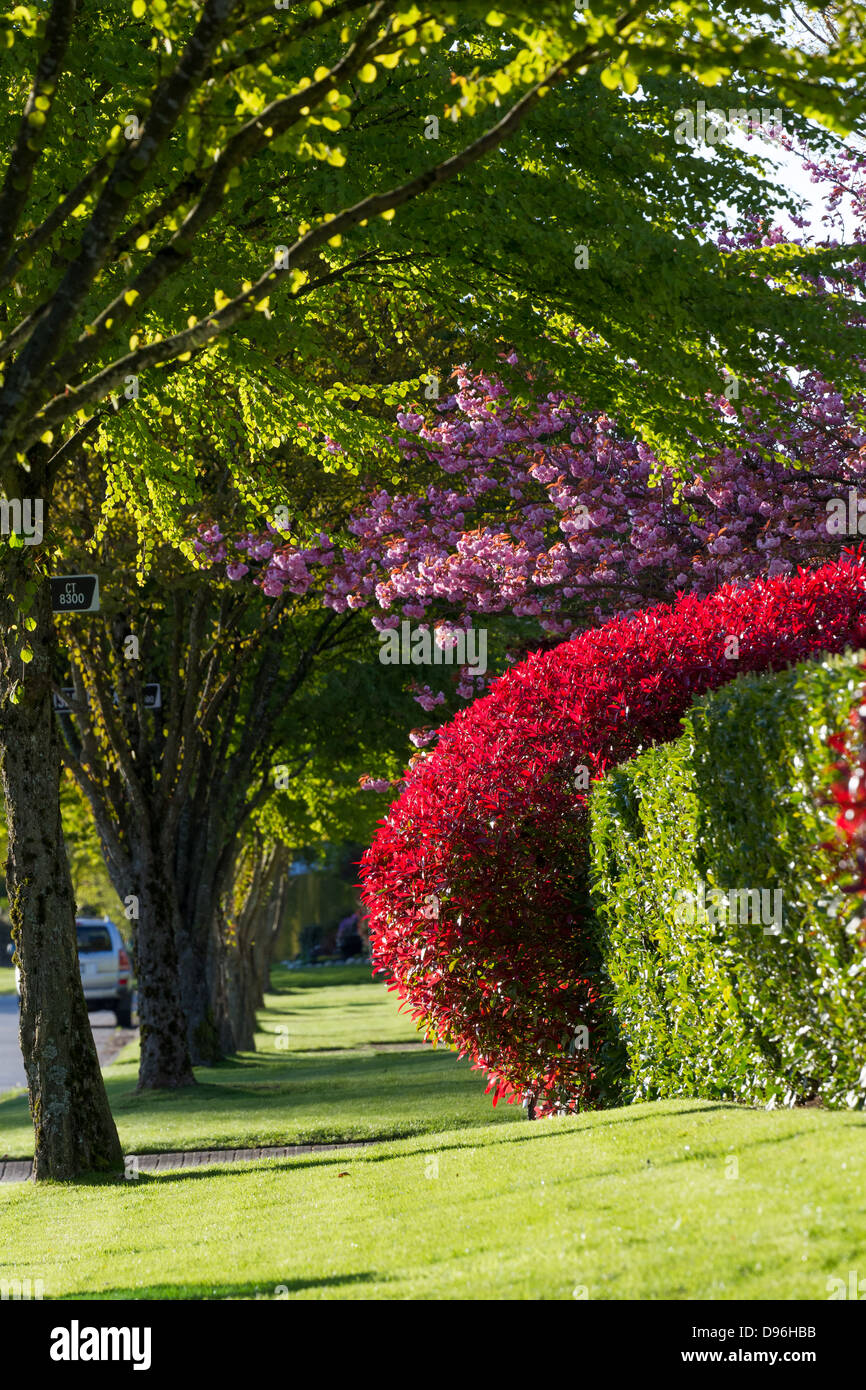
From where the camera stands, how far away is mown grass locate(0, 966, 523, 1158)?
13047 mm

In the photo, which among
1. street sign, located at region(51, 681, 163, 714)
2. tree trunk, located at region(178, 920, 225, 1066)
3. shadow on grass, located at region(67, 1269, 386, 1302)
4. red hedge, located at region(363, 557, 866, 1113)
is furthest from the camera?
tree trunk, located at region(178, 920, 225, 1066)

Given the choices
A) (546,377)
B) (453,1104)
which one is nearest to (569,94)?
(546,377)

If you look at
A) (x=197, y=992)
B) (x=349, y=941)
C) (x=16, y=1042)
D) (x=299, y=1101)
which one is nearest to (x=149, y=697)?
(x=299, y=1101)

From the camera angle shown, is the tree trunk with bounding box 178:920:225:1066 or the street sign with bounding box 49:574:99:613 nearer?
the street sign with bounding box 49:574:99:613

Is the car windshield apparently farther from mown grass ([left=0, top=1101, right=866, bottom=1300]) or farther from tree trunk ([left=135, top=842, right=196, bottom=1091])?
mown grass ([left=0, top=1101, right=866, bottom=1300])

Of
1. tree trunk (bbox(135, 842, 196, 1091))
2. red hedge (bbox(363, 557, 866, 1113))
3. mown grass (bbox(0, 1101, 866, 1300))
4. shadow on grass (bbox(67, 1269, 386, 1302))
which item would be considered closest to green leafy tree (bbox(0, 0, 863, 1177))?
red hedge (bbox(363, 557, 866, 1113))

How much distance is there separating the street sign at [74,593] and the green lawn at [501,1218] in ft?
13.2

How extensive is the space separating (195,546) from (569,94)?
21.8 feet

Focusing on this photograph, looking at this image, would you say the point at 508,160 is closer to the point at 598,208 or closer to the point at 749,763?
the point at 598,208

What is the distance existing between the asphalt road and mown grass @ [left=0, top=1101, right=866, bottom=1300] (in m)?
11.0

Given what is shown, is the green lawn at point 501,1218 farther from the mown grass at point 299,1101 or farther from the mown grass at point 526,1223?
the mown grass at point 299,1101

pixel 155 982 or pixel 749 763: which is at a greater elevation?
pixel 749 763

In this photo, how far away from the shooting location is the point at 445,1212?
6.82 metres

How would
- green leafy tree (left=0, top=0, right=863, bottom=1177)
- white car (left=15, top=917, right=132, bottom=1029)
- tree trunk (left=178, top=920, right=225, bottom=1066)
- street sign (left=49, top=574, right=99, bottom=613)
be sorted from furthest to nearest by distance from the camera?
white car (left=15, top=917, right=132, bottom=1029)
tree trunk (left=178, top=920, right=225, bottom=1066)
street sign (left=49, top=574, right=99, bottom=613)
green leafy tree (left=0, top=0, right=863, bottom=1177)
